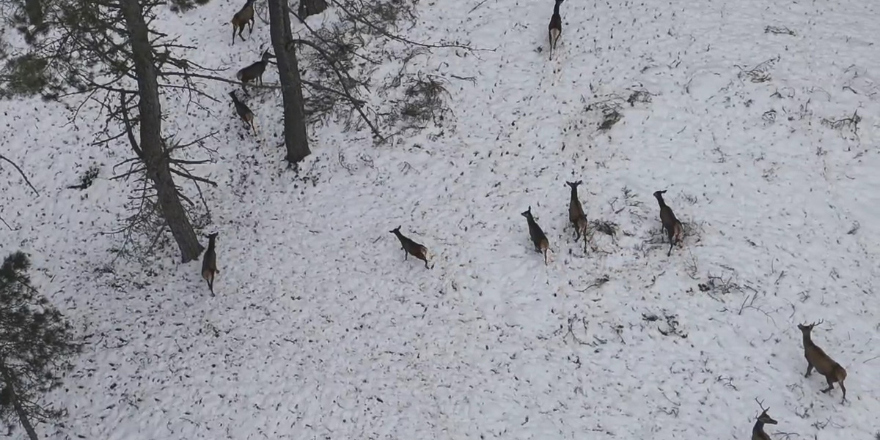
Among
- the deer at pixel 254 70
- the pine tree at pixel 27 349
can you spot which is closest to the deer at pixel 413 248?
the deer at pixel 254 70

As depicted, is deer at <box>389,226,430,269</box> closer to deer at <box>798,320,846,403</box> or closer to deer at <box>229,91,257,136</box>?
deer at <box>229,91,257,136</box>

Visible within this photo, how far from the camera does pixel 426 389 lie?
36.9ft

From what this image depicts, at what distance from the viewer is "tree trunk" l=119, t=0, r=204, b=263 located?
11.1 metres

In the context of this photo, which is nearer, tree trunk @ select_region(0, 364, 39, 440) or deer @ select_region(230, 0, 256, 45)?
tree trunk @ select_region(0, 364, 39, 440)

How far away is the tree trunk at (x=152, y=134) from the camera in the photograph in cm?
1114

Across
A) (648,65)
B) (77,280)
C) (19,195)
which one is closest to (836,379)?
(648,65)

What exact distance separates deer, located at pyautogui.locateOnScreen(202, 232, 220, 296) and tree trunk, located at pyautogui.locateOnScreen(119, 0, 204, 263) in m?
0.66

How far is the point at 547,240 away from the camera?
12.6m

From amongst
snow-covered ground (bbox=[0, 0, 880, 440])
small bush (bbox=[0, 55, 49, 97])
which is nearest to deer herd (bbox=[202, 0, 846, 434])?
snow-covered ground (bbox=[0, 0, 880, 440])

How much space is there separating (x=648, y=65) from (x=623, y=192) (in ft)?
14.0

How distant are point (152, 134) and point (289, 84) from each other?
326 cm

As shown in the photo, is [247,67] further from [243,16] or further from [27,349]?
[27,349]

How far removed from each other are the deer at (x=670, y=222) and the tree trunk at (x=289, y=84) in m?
8.17

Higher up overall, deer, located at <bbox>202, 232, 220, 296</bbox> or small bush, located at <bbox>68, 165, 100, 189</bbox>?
small bush, located at <bbox>68, 165, 100, 189</bbox>
